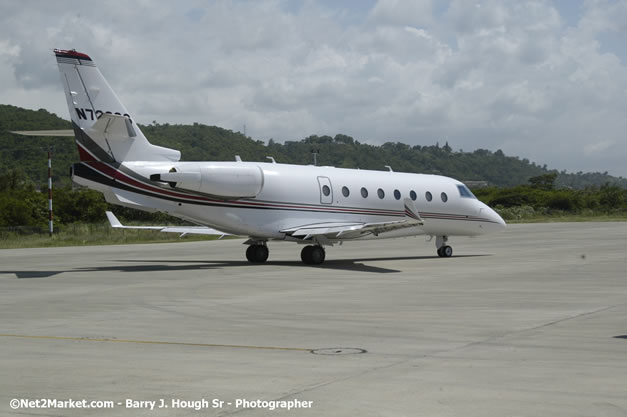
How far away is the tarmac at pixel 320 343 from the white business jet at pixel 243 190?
8.66ft

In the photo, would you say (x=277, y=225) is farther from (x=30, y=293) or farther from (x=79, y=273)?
(x=30, y=293)

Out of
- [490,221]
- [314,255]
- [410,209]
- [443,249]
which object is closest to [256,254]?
[314,255]

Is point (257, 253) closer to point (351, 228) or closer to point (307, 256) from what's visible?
point (307, 256)

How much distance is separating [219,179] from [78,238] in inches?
979

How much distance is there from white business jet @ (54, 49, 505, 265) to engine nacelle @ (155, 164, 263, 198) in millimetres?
31

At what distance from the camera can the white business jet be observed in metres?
22.8

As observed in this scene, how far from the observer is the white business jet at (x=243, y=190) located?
22766 mm

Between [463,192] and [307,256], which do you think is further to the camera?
[463,192]

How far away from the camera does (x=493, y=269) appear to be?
23.6 metres

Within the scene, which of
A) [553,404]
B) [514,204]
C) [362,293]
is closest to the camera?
[553,404]

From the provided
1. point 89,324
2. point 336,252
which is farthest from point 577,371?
point 336,252

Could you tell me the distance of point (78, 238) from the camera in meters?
46.6

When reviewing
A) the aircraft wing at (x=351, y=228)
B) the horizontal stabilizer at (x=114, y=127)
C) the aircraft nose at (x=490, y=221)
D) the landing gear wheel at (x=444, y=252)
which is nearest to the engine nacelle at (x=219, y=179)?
the horizontal stabilizer at (x=114, y=127)

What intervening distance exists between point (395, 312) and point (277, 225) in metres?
12.0
